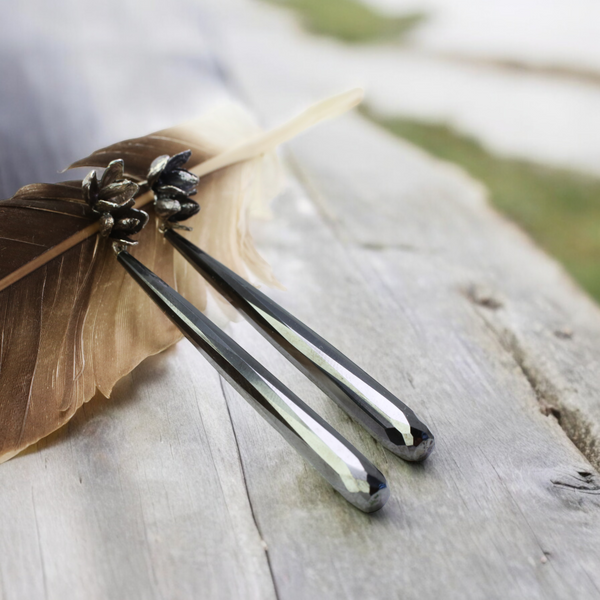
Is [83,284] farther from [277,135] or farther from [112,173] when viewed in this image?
[277,135]

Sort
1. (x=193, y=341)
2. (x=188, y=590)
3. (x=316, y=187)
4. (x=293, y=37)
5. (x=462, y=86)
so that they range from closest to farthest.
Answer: (x=188, y=590), (x=193, y=341), (x=316, y=187), (x=462, y=86), (x=293, y=37)

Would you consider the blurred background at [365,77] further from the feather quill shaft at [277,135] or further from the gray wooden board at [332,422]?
the feather quill shaft at [277,135]

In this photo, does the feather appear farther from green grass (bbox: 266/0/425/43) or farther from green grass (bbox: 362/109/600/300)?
green grass (bbox: 266/0/425/43)

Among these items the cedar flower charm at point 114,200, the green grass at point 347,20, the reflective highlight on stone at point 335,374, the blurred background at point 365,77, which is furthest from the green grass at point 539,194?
the cedar flower charm at point 114,200

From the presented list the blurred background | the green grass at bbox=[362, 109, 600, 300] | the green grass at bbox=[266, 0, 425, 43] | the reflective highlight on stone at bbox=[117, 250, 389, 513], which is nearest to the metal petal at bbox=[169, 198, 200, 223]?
the reflective highlight on stone at bbox=[117, 250, 389, 513]

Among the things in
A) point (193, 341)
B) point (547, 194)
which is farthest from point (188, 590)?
point (547, 194)

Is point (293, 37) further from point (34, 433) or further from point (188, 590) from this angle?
point (188, 590)
